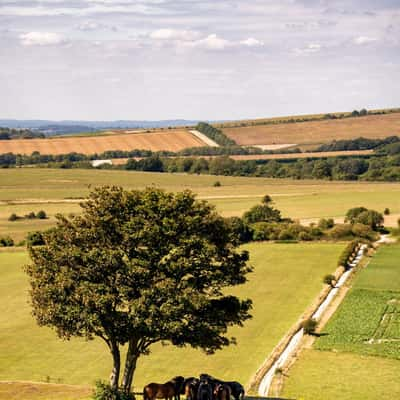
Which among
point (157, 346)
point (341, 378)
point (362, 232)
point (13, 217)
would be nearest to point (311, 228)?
point (362, 232)

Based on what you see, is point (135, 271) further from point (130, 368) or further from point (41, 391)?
point (41, 391)

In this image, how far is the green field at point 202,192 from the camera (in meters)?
116

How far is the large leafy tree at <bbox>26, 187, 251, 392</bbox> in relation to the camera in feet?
106

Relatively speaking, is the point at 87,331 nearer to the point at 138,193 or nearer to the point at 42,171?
the point at 138,193

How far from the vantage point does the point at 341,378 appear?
143 feet

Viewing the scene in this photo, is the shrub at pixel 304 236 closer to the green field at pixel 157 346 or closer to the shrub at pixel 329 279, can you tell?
the green field at pixel 157 346

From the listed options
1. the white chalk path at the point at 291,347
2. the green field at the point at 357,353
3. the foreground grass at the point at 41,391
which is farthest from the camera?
the green field at the point at 357,353

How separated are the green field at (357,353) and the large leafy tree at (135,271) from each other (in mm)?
9497

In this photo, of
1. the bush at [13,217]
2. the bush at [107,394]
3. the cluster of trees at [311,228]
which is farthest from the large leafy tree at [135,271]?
the bush at [13,217]

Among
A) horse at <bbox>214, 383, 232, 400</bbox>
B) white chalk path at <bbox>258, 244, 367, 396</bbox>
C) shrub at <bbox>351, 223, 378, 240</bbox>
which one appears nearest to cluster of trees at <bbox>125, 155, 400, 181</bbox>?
shrub at <bbox>351, 223, 378, 240</bbox>

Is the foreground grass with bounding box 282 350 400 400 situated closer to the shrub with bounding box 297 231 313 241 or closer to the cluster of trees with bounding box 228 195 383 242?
the cluster of trees with bounding box 228 195 383 242

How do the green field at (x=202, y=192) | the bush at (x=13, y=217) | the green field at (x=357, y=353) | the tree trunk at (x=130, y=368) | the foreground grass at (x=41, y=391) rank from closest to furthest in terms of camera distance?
the tree trunk at (x=130, y=368) → the foreground grass at (x=41, y=391) → the green field at (x=357, y=353) → the bush at (x=13, y=217) → the green field at (x=202, y=192)

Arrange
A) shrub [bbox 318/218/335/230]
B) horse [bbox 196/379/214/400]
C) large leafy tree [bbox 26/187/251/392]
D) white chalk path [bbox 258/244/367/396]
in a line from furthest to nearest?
shrub [bbox 318/218/335/230] < white chalk path [bbox 258/244/367/396] < large leafy tree [bbox 26/187/251/392] < horse [bbox 196/379/214/400]

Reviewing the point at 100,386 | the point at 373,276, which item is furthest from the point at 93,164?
the point at 100,386
